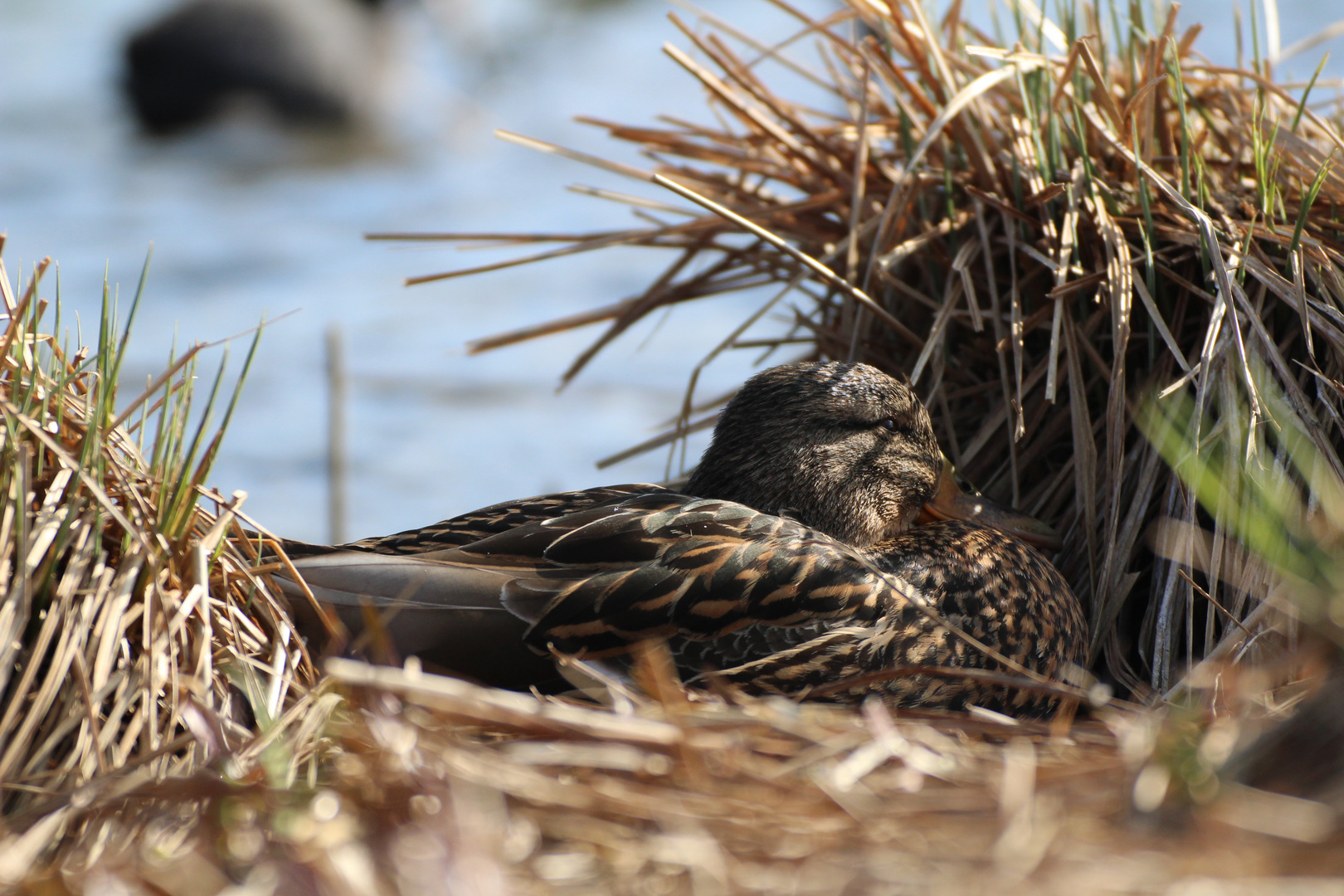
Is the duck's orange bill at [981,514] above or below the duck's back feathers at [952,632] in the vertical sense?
above

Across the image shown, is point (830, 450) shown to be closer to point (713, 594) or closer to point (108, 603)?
point (713, 594)

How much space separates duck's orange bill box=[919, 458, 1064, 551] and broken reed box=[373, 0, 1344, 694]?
0.09 metres

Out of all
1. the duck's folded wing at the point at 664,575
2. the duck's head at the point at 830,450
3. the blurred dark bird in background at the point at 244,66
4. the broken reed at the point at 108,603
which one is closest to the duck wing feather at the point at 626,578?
the duck's folded wing at the point at 664,575

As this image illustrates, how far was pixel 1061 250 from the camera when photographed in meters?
2.67

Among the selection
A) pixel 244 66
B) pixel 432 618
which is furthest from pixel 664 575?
pixel 244 66

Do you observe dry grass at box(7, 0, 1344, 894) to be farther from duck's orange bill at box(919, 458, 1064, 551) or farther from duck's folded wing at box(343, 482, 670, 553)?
duck's folded wing at box(343, 482, 670, 553)

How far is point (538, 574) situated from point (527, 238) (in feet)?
4.52

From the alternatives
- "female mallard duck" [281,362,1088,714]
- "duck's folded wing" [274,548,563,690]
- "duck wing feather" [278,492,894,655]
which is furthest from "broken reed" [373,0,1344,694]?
"duck's folded wing" [274,548,563,690]

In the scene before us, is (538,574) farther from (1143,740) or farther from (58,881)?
(1143,740)

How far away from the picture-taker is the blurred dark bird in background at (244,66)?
11883 mm

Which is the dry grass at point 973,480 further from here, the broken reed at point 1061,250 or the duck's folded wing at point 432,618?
the duck's folded wing at point 432,618

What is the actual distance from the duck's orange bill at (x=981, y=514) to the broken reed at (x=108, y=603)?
147 centimetres

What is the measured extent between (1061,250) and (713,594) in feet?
3.71

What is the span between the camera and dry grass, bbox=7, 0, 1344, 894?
126cm
